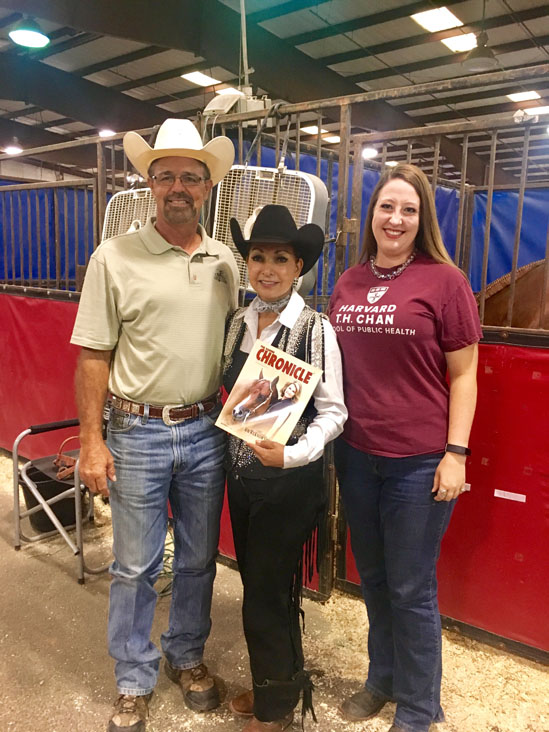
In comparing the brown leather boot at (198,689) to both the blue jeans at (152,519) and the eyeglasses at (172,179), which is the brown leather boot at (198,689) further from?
the eyeglasses at (172,179)

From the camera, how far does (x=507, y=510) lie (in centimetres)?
223

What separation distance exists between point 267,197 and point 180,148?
0.52 meters

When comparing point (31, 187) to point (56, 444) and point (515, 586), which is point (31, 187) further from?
point (515, 586)

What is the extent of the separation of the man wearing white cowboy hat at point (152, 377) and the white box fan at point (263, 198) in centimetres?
27

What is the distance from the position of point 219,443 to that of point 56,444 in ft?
8.37

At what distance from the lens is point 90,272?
1.74 metres

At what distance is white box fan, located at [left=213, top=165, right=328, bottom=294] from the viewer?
2129 millimetres

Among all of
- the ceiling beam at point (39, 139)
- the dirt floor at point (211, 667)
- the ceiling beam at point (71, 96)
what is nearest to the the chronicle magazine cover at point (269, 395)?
the dirt floor at point (211, 667)

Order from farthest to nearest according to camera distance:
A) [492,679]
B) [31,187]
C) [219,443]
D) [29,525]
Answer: [31,187], [29,525], [492,679], [219,443]

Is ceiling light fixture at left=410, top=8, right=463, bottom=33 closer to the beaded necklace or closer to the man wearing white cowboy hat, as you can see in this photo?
the man wearing white cowboy hat

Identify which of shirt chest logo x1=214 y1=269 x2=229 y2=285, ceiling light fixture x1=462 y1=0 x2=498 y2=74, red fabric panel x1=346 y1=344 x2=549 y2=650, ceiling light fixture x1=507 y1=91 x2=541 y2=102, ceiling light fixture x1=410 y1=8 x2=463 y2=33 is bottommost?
red fabric panel x1=346 y1=344 x2=549 y2=650

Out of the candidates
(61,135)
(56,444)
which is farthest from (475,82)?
(61,135)

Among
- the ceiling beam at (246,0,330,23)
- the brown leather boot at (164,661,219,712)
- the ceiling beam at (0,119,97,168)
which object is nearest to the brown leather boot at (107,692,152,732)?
the brown leather boot at (164,661,219,712)

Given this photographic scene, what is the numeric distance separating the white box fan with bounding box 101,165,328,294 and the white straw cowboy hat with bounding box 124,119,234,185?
0.26 meters
